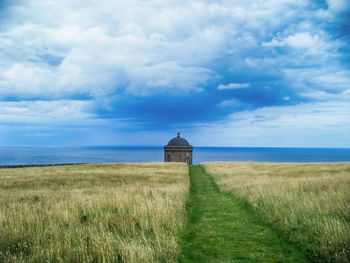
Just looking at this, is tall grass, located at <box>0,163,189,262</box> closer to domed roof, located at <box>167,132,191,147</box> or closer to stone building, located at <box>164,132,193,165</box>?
stone building, located at <box>164,132,193,165</box>

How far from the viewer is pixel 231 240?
755 centimetres

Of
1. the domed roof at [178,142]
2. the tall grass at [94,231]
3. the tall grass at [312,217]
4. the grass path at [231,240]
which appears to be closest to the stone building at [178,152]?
the domed roof at [178,142]

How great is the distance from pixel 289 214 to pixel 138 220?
5.29 metres

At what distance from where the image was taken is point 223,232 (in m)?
8.30

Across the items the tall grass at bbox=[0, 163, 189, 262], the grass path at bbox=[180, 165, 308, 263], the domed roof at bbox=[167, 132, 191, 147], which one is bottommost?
the grass path at bbox=[180, 165, 308, 263]

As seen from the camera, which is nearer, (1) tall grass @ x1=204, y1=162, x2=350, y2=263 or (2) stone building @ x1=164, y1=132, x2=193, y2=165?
(1) tall grass @ x1=204, y1=162, x2=350, y2=263

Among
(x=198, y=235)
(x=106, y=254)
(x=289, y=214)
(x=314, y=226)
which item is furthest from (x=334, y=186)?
(x=106, y=254)

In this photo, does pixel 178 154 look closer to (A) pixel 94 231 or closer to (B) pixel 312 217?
(B) pixel 312 217

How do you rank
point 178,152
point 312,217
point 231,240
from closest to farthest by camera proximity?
1. point 231,240
2. point 312,217
3. point 178,152

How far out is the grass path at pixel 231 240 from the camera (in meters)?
6.29

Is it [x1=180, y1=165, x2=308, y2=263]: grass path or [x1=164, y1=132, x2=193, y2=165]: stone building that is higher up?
[x1=164, y1=132, x2=193, y2=165]: stone building

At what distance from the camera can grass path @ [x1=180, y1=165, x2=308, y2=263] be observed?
6.29 metres

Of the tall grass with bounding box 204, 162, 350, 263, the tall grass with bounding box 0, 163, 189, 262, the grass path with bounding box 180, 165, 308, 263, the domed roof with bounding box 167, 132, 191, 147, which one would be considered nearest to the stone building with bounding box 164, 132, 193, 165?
the domed roof with bounding box 167, 132, 191, 147

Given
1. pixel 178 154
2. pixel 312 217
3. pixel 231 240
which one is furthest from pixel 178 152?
pixel 231 240
